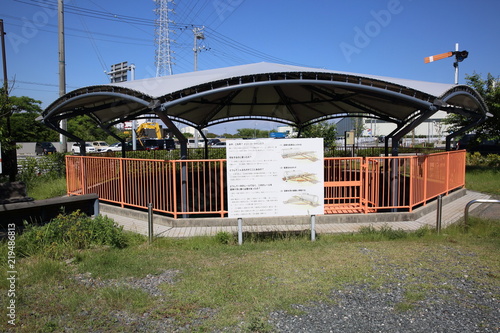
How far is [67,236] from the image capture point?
239 inches

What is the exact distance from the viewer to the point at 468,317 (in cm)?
357

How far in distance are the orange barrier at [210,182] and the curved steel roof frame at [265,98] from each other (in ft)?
4.73

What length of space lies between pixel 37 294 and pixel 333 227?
5.75m

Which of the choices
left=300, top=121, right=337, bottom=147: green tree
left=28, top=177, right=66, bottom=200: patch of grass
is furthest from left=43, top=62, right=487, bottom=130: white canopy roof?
left=300, top=121, right=337, bottom=147: green tree

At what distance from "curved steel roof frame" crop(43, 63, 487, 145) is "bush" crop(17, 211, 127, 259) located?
2.76 meters

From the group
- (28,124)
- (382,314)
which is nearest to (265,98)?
(382,314)

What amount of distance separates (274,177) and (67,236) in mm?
3732

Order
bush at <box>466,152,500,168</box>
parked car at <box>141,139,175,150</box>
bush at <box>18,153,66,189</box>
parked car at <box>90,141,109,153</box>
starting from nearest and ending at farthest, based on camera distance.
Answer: bush at <box>18,153,66,189</box>, bush at <box>466,152,500,168</box>, parked car at <box>141,139,175,150</box>, parked car at <box>90,141,109,153</box>

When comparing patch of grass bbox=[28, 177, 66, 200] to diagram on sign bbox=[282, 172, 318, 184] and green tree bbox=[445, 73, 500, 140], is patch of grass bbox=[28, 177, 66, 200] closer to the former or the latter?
diagram on sign bbox=[282, 172, 318, 184]

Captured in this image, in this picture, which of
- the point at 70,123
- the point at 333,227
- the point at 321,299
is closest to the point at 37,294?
the point at 321,299

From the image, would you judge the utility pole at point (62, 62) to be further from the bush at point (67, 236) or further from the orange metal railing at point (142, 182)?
the bush at point (67, 236)

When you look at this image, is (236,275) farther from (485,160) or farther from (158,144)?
(158,144)

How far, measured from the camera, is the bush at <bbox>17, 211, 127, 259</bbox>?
5.65 m

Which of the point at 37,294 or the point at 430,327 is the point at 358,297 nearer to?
the point at 430,327
